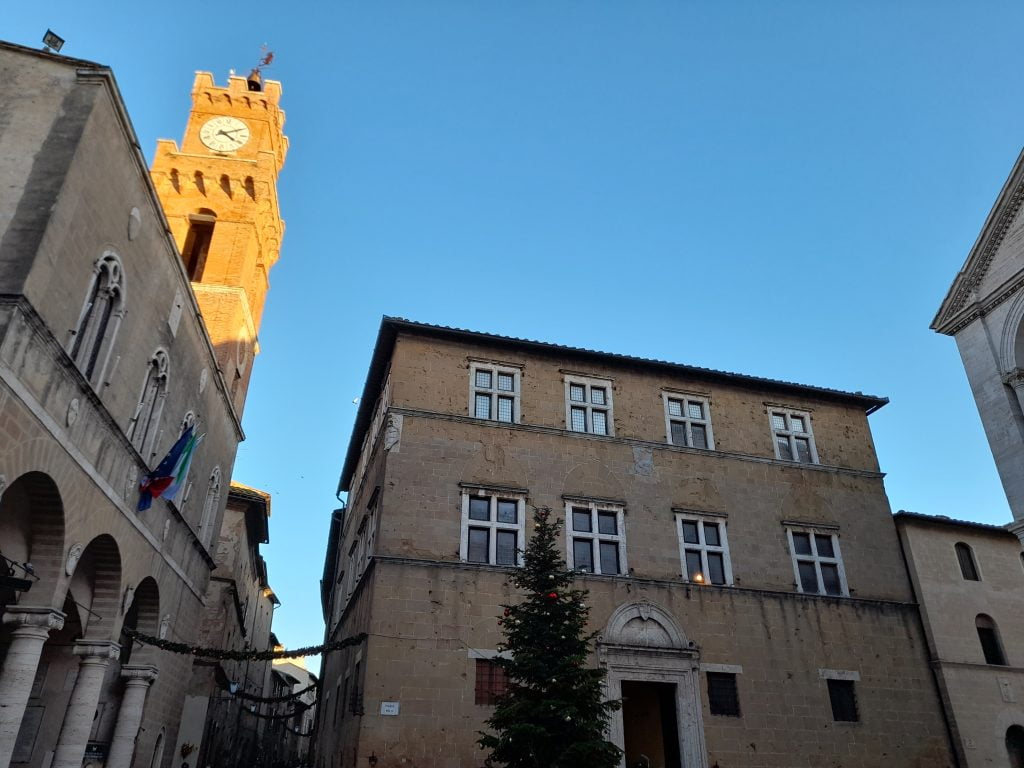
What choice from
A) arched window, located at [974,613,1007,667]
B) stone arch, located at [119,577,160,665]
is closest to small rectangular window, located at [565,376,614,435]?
stone arch, located at [119,577,160,665]

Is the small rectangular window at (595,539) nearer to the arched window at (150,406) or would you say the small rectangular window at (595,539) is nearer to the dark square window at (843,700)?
the dark square window at (843,700)

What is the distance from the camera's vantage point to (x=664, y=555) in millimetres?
19750

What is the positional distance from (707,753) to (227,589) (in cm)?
2177

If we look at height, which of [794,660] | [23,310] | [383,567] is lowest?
[794,660]

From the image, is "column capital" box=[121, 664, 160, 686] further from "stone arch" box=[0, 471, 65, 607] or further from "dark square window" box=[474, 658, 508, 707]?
"dark square window" box=[474, 658, 508, 707]

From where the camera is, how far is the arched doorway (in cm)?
1775

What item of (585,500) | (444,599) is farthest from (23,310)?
(585,500)

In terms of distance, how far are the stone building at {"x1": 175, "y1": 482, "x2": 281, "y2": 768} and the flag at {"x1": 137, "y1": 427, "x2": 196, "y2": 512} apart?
8.37 m

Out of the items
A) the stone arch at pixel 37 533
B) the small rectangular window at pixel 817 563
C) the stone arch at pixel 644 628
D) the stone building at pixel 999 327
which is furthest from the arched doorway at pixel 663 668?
the stone arch at pixel 37 533

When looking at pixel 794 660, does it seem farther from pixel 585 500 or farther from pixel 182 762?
pixel 182 762

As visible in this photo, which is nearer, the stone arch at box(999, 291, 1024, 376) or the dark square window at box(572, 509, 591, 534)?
the stone arch at box(999, 291, 1024, 376)

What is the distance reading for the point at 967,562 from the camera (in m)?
22.7

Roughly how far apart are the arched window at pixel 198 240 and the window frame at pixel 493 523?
18796mm

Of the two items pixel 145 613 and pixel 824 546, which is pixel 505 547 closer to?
pixel 145 613
